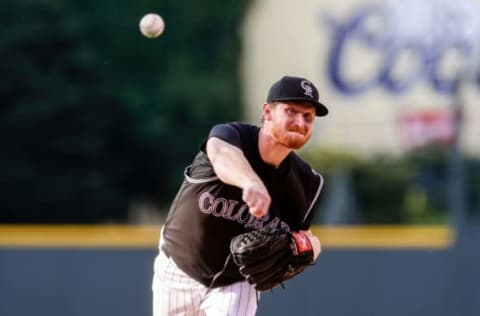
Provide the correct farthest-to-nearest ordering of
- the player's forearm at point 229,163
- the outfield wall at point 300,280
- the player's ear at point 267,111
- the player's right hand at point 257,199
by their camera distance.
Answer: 1. the outfield wall at point 300,280
2. the player's ear at point 267,111
3. the player's forearm at point 229,163
4. the player's right hand at point 257,199

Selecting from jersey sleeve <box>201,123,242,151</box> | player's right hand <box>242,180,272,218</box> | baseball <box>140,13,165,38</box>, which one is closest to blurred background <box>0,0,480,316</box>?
baseball <box>140,13,165,38</box>

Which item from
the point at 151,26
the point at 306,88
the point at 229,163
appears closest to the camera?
the point at 229,163

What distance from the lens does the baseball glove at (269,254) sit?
16.5ft

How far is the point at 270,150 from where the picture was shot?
5.08m

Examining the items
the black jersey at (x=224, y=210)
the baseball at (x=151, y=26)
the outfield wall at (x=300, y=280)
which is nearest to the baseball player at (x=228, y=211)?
the black jersey at (x=224, y=210)

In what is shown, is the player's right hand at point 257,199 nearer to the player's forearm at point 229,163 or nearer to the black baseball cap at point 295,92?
the player's forearm at point 229,163

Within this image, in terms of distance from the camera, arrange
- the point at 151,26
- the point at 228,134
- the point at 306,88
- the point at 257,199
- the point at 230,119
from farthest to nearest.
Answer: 1. the point at 230,119
2. the point at 151,26
3. the point at 228,134
4. the point at 306,88
5. the point at 257,199

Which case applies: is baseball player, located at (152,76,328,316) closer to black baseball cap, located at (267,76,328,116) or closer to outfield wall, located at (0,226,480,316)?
black baseball cap, located at (267,76,328,116)

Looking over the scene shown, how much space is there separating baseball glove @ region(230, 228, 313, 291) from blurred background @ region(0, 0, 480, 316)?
3.84 m

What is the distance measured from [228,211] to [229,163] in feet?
1.50

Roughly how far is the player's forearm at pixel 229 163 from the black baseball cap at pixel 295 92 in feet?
0.83

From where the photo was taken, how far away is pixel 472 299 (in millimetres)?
9000

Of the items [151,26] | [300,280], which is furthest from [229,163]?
[300,280]

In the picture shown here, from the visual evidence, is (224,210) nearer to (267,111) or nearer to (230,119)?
(267,111)
